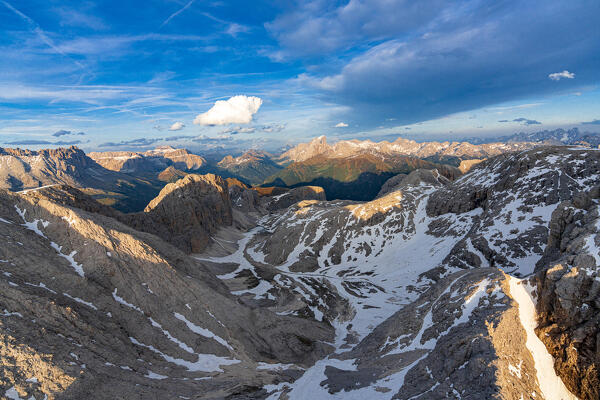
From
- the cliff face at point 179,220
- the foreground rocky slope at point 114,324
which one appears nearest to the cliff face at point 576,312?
the foreground rocky slope at point 114,324

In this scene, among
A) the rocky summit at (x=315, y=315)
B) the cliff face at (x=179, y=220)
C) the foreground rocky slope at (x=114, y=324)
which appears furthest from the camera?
the cliff face at (x=179, y=220)

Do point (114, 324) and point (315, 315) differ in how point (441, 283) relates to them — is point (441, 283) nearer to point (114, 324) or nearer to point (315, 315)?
point (315, 315)

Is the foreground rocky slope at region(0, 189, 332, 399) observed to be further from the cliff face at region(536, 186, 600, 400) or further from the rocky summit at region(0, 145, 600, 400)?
the cliff face at region(536, 186, 600, 400)

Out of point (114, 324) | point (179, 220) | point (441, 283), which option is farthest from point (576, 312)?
point (179, 220)

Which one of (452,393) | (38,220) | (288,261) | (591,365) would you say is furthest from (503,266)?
(38,220)

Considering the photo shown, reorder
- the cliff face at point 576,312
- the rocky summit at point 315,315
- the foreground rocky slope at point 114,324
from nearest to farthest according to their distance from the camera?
the cliff face at point 576,312
the rocky summit at point 315,315
the foreground rocky slope at point 114,324

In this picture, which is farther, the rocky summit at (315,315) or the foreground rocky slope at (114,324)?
the foreground rocky slope at (114,324)

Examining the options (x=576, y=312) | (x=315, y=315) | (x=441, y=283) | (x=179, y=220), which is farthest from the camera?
(x=179, y=220)

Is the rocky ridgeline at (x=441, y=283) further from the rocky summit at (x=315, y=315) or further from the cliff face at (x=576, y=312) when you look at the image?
the rocky summit at (x=315, y=315)

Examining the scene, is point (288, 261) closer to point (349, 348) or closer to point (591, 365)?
point (349, 348)
